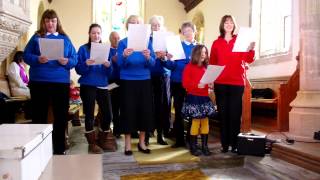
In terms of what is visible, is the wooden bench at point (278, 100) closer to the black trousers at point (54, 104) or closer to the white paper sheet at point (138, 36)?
the white paper sheet at point (138, 36)

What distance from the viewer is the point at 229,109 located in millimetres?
3701

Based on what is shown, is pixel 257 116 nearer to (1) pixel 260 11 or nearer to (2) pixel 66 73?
(1) pixel 260 11

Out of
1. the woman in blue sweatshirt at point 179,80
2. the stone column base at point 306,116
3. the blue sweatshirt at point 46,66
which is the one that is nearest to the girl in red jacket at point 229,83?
the woman in blue sweatshirt at point 179,80

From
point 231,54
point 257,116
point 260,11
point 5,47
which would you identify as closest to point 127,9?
point 260,11

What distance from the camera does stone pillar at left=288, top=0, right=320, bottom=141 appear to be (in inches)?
158

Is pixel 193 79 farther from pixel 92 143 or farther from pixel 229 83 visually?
pixel 92 143

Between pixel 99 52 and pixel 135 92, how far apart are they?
506 millimetres

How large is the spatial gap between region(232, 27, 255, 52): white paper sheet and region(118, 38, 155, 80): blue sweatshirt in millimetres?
811

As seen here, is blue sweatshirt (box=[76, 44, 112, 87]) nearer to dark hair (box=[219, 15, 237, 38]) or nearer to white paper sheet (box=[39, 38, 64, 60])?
white paper sheet (box=[39, 38, 64, 60])

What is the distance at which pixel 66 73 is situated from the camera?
3232 mm

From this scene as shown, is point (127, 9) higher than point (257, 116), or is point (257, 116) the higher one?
point (127, 9)

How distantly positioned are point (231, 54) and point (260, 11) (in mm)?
3733

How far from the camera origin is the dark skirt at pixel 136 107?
3.47 meters

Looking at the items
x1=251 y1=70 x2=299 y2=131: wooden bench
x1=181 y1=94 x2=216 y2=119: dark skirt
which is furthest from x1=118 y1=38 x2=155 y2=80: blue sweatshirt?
x1=251 y1=70 x2=299 y2=131: wooden bench
